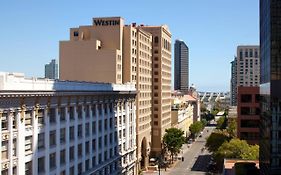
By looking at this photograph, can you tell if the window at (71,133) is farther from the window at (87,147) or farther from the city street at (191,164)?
the city street at (191,164)

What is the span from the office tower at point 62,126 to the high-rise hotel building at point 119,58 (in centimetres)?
1341

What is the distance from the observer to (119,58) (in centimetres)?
11494

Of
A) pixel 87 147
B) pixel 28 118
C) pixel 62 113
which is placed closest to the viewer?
pixel 28 118

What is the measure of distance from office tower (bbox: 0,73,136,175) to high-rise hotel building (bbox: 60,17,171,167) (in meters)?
13.4

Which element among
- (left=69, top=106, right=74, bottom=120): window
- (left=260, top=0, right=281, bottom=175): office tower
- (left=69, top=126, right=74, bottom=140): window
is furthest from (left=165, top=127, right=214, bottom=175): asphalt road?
(left=260, top=0, right=281, bottom=175): office tower

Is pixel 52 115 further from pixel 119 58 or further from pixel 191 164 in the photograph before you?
pixel 191 164

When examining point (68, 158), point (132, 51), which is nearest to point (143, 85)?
point (132, 51)

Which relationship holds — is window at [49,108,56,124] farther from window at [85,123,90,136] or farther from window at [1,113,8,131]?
window at [85,123,90,136]

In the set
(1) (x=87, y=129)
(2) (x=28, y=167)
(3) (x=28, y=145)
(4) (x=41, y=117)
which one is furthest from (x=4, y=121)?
(1) (x=87, y=129)

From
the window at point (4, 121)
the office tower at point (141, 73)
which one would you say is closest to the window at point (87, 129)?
the window at point (4, 121)

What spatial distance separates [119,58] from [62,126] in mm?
51003

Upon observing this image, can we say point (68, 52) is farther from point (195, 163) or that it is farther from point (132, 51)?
point (195, 163)

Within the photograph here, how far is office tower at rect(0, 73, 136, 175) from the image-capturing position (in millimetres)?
52125

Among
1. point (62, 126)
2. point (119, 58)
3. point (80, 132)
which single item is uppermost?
point (119, 58)
